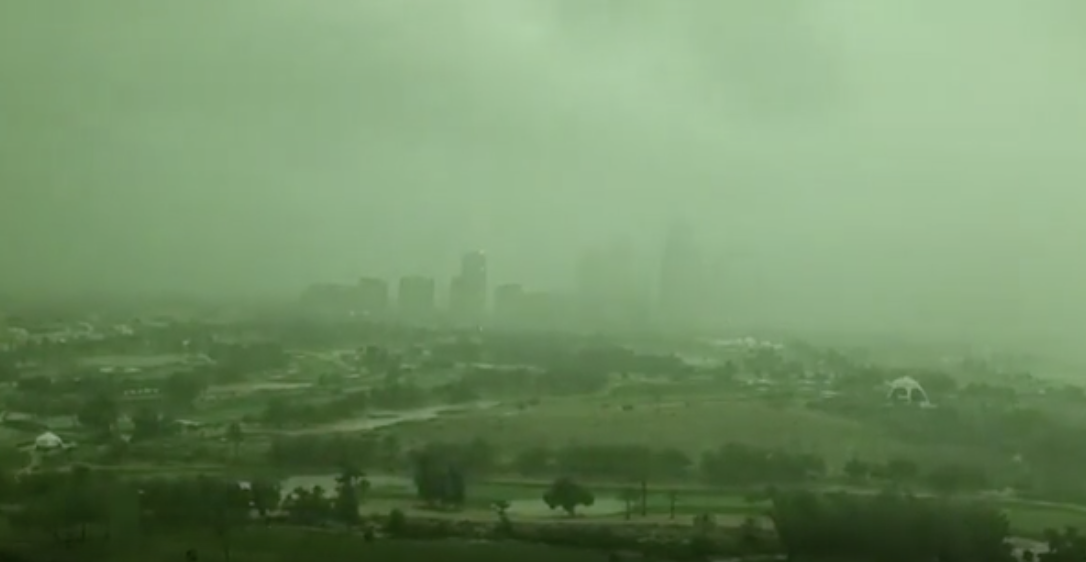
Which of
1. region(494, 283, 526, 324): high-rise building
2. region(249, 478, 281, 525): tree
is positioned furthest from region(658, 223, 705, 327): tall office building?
region(249, 478, 281, 525): tree

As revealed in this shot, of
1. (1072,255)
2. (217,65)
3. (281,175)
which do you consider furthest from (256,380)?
(1072,255)

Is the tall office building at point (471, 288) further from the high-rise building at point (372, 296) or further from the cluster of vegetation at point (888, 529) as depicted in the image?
the cluster of vegetation at point (888, 529)

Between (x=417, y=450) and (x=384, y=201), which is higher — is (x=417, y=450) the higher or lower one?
the lower one

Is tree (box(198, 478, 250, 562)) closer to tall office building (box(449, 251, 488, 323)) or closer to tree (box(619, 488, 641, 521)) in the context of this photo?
tall office building (box(449, 251, 488, 323))

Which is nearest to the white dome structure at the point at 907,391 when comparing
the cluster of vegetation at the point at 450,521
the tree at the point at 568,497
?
the cluster of vegetation at the point at 450,521

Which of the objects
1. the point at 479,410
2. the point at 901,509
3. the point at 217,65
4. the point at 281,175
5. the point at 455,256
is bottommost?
the point at 901,509

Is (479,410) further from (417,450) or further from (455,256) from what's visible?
(455,256)

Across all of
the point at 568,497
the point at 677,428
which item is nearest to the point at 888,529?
the point at 677,428
